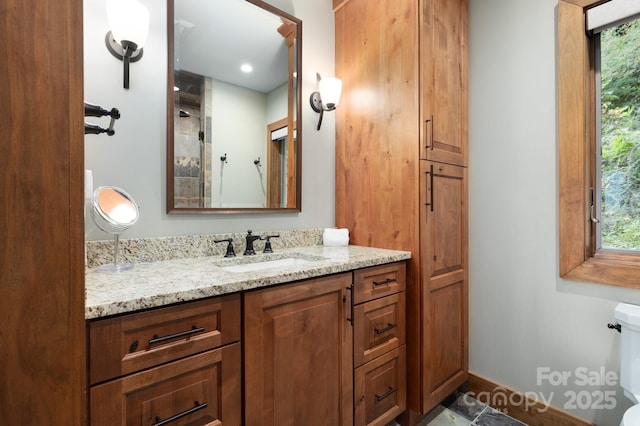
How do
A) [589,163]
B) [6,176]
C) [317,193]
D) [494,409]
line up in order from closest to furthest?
[6,176]
[589,163]
[494,409]
[317,193]

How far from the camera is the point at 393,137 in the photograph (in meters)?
1.68

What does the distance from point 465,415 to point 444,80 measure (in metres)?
1.92

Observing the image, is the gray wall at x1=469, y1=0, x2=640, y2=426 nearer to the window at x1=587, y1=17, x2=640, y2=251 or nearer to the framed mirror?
the window at x1=587, y1=17, x2=640, y2=251

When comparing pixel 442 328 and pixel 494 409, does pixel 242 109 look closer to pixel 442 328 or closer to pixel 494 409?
pixel 442 328

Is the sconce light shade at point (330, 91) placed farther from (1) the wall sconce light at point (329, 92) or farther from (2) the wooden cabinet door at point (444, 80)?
(2) the wooden cabinet door at point (444, 80)

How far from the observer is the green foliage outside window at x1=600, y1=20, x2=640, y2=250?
1462 millimetres

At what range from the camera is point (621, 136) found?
4.92 ft

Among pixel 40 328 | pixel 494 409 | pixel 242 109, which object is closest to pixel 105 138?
pixel 242 109

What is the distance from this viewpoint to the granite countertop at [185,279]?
785 millimetres

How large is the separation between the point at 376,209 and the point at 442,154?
1.57 ft

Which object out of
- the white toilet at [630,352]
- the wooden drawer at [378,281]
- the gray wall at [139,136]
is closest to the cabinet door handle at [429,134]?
the wooden drawer at [378,281]

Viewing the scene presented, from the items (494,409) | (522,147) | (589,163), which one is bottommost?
(494,409)

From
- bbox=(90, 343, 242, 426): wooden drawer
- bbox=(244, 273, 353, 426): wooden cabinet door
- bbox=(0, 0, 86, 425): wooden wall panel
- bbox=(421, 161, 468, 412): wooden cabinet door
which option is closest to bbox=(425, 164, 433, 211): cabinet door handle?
bbox=(421, 161, 468, 412): wooden cabinet door

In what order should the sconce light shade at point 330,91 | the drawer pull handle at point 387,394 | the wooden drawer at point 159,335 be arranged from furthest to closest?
the sconce light shade at point 330,91
the drawer pull handle at point 387,394
the wooden drawer at point 159,335
